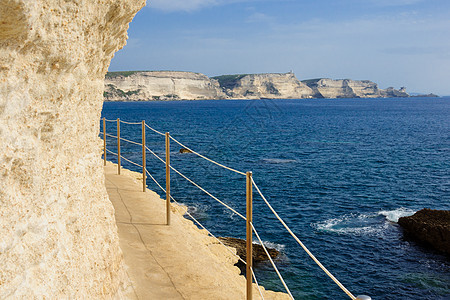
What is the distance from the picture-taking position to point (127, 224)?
23.0ft

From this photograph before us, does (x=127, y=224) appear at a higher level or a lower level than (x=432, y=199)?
higher

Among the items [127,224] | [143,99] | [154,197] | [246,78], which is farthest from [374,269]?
[246,78]

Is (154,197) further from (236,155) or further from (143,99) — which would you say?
(143,99)

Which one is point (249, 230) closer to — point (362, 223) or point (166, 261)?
point (166, 261)

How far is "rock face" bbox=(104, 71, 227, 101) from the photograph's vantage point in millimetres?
152125

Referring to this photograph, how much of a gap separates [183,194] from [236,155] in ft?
43.4

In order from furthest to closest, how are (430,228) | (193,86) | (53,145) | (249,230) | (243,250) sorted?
(193,86), (430,228), (243,250), (249,230), (53,145)

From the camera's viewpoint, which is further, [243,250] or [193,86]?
[193,86]

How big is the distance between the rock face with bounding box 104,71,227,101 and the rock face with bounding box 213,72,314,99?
52.7 feet

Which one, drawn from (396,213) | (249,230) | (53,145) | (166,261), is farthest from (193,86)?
(53,145)

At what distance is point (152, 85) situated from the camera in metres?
157

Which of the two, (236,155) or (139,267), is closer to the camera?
(139,267)

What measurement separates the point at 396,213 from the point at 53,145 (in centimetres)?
1738

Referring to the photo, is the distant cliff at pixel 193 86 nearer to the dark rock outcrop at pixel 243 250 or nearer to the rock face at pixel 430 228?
the rock face at pixel 430 228
